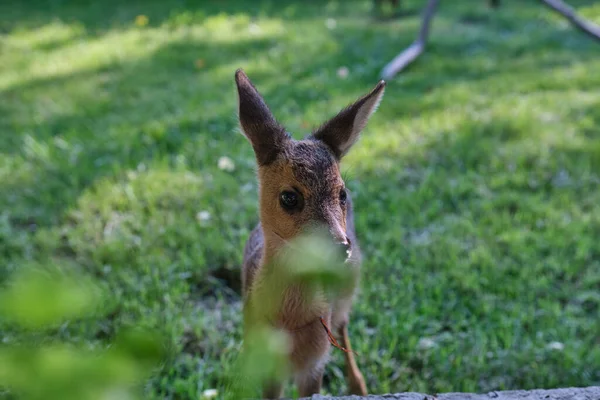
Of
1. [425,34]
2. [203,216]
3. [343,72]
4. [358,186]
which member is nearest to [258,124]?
[203,216]

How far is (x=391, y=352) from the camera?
2.93 m

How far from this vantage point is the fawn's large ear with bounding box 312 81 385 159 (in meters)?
2.29

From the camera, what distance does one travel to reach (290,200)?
2.05 metres

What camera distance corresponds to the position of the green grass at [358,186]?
2.96 m

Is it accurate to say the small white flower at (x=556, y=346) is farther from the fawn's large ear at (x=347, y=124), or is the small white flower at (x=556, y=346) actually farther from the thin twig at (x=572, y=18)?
A: the thin twig at (x=572, y=18)

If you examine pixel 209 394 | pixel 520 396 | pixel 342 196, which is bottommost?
pixel 209 394

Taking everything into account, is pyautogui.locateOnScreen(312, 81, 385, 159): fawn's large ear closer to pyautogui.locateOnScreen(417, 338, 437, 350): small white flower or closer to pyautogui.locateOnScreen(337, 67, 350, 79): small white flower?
pyautogui.locateOnScreen(417, 338, 437, 350): small white flower

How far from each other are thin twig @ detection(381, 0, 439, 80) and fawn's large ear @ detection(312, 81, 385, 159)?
3.97 metres

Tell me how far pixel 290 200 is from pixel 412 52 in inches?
203

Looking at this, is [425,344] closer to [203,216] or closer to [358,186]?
[358,186]

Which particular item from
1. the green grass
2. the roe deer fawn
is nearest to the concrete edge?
the roe deer fawn

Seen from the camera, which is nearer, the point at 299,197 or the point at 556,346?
the point at 299,197

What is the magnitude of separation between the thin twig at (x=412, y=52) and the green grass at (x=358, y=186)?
14 centimetres

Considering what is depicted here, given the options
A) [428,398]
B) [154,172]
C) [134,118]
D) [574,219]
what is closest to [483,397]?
[428,398]
